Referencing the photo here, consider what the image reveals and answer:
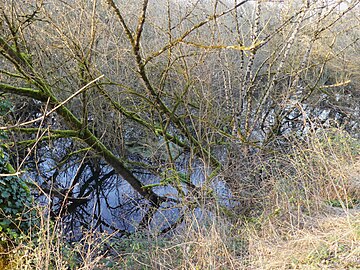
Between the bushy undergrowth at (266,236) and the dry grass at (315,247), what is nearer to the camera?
the dry grass at (315,247)

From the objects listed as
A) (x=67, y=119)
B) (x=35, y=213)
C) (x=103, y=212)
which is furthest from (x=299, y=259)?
(x=103, y=212)

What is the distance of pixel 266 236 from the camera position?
4.32 meters

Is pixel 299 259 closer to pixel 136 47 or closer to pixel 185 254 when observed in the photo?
pixel 185 254

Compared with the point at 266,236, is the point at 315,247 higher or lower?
lower

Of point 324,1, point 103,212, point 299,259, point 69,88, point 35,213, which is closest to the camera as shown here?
point 299,259

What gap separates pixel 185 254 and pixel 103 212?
4.81m

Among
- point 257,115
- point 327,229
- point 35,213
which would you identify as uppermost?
point 35,213

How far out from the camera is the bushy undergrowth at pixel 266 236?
3.39m

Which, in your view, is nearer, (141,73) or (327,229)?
(327,229)

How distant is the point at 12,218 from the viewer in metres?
4.11

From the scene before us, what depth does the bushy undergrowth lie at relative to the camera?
3395 millimetres

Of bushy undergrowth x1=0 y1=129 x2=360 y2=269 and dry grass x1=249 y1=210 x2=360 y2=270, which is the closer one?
dry grass x1=249 y1=210 x2=360 y2=270

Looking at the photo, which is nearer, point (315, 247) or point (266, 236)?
point (315, 247)

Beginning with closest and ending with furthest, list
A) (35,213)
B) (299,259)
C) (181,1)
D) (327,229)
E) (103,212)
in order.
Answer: (299,259), (327,229), (35,213), (181,1), (103,212)
